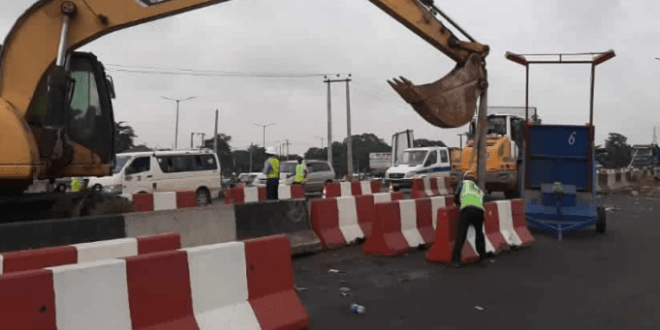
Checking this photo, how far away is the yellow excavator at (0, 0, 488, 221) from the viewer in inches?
275

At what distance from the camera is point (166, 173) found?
22.2m

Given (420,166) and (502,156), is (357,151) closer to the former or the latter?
(420,166)

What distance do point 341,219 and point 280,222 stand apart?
4.91 feet

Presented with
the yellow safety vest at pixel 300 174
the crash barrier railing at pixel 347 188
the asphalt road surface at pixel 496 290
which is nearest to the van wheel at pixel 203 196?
the yellow safety vest at pixel 300 174

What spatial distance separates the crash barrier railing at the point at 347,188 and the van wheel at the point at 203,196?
5.12 meters

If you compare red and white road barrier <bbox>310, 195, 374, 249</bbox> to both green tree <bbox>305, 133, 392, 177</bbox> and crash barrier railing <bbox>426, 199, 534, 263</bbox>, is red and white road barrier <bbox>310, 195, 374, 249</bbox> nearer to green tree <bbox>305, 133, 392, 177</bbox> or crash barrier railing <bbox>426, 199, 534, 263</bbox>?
crash barrier railing <bbox>426, 199, 534, 263</bbox>

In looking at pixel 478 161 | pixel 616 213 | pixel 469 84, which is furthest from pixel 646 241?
pixel 616 213

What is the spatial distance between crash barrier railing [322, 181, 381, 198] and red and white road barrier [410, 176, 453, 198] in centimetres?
162

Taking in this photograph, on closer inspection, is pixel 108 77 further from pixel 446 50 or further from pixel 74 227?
pixel 446 50

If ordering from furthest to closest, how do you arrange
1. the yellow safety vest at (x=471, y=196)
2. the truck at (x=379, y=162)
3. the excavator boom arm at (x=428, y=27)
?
the truck at (x=379, y=162) → the excavator boom arm at (x=428, y=27) → the yellow safety vest at (x=471, y=196)

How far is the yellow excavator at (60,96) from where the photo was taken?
6.98 m

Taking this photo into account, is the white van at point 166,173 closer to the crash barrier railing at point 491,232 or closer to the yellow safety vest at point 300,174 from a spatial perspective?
the yellow safety vest at point 300,174

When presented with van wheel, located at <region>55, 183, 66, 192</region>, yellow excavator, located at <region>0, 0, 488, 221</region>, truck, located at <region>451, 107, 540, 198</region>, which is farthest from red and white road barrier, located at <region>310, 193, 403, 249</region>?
truck, located at <region>451, 107, 540, 198</region>

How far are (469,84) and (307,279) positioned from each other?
4.02m
